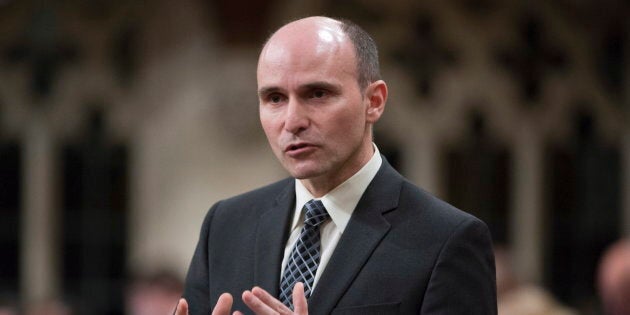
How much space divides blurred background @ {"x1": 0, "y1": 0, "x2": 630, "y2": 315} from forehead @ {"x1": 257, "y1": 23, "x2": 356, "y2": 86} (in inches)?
267

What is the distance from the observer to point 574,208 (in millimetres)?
10258

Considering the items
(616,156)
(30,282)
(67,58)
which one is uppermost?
(67,58)

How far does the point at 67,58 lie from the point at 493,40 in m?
2.90

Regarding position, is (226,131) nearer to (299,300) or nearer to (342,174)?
(342,174)

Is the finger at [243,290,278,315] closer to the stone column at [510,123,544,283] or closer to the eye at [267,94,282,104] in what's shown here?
the eye at [267,94,282,104]

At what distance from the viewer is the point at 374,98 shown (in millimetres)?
2750

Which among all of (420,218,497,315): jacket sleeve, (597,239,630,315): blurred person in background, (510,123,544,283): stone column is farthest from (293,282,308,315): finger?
(510,123,544,283): stone column

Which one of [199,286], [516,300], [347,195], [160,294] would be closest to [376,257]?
[347,195]

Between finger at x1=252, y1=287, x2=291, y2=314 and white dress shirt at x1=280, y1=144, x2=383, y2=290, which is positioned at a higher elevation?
white dress shirt at x1=280, y1=144, x2=383, y2=290

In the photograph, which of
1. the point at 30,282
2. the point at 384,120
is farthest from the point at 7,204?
the point at 384,120

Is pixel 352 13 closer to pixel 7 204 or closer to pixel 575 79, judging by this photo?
pixel 575 79

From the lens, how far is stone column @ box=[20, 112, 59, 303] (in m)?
9.94

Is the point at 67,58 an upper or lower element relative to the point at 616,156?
upper

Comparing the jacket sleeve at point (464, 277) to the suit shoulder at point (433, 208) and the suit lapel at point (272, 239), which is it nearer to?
the suit shoulder at point (433, 208)
